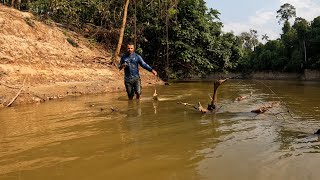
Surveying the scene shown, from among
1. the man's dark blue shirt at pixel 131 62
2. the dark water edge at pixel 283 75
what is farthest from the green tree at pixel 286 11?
the man's dark blue shirt at pixel 131 62

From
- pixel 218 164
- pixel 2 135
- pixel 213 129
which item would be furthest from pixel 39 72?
pixel 218 164

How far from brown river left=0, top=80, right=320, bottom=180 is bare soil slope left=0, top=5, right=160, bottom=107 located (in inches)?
189

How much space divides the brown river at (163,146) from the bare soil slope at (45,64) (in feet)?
15.7

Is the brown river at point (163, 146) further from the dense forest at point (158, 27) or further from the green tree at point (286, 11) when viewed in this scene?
the green tree at point (286, 11)

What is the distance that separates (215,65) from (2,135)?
845 inches

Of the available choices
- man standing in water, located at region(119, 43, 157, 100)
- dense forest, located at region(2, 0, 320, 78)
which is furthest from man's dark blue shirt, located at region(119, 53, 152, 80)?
dense forest, located at region(2, 0, 320, 78)

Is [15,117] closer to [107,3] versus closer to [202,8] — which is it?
[107,3]

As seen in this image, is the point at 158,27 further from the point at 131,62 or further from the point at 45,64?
the point at 131,62

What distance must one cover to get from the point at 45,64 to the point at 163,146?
38.2ft

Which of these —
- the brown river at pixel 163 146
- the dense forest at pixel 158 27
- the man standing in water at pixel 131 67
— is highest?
the dense forest at pixel 158 27

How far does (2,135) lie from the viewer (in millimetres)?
5656

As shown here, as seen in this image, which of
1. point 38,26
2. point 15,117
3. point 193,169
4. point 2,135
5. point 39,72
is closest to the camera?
point 193,169

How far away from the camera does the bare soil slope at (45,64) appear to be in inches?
486

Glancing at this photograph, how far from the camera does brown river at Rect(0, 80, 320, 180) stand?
11.7ft
